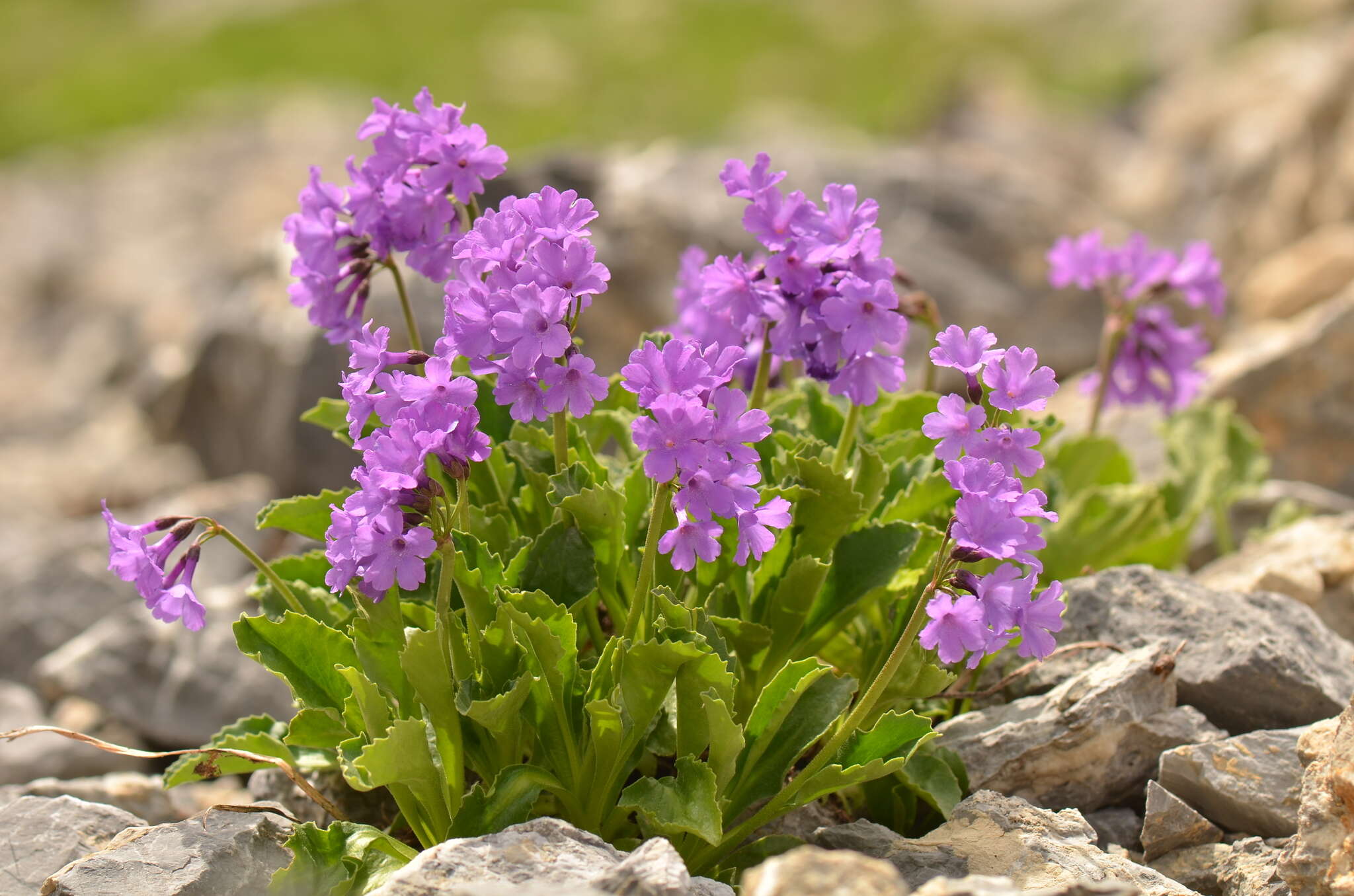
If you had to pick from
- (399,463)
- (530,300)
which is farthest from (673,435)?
(399,463)

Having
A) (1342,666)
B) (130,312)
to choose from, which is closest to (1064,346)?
(1342,666)

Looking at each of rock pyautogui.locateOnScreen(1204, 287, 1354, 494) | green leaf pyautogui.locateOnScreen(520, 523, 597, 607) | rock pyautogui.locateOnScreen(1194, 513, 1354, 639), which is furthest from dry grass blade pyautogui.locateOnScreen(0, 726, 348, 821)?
rock pyautogui.locateOnScreen(1204, 287, 1354, 494)

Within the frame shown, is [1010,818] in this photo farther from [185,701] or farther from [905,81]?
[905,81]

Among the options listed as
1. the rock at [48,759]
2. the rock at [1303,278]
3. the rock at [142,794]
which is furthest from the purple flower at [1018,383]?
Answer: the rock at [1303,278]

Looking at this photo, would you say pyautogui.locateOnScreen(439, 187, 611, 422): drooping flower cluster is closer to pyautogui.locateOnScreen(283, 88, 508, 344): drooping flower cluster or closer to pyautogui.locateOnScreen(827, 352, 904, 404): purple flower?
pyautogui.locateOnScreen(283, 88, 508, 344): drooping flower cluster

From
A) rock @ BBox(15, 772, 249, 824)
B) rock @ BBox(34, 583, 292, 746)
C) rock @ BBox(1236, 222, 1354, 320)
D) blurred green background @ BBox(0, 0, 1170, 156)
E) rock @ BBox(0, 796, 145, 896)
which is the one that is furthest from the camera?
blurred green background @ BBox(0, 0, 1170, 156)

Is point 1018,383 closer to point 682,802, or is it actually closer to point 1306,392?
point 682,802
